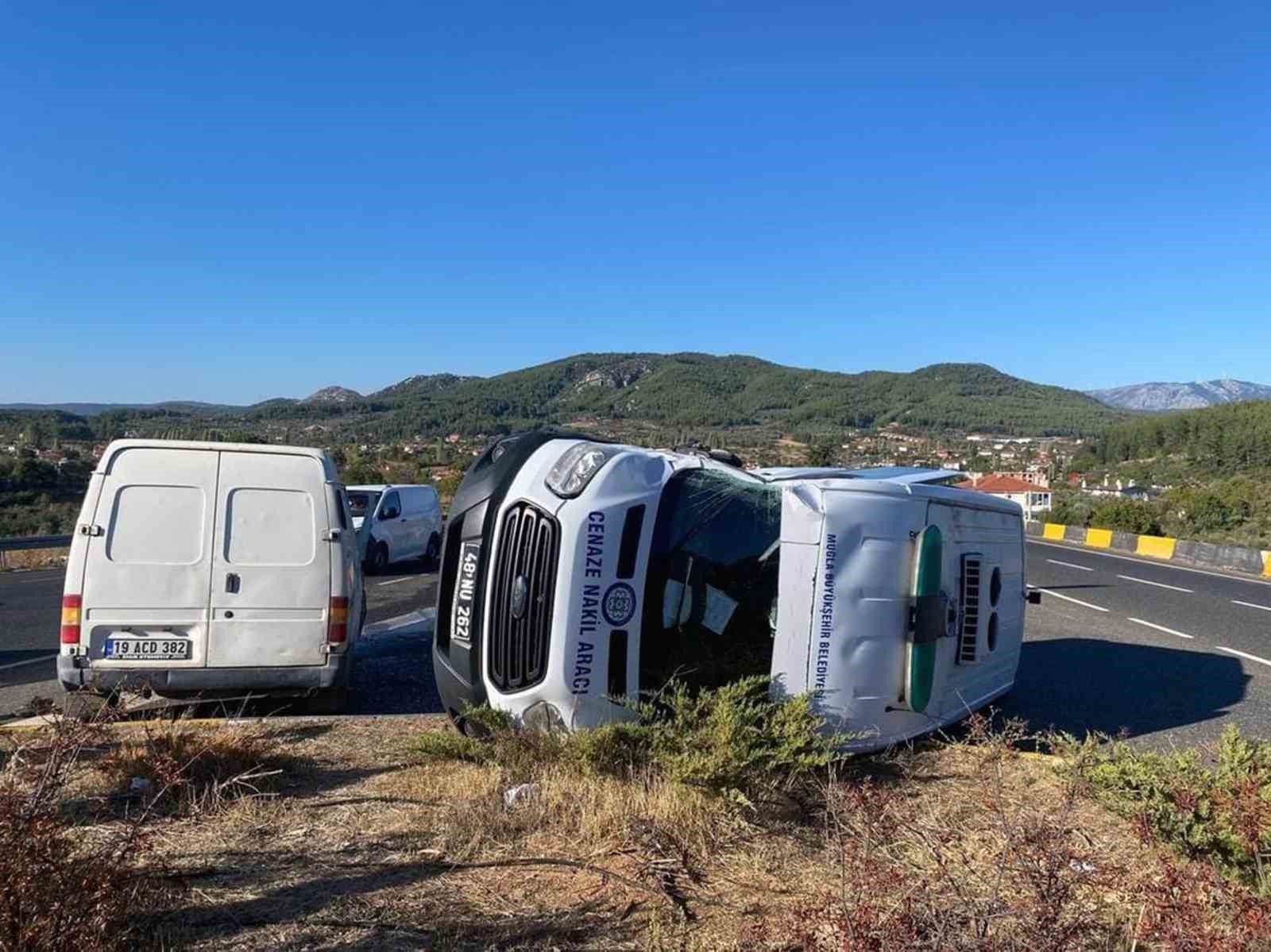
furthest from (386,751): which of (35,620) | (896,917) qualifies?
(35,620)

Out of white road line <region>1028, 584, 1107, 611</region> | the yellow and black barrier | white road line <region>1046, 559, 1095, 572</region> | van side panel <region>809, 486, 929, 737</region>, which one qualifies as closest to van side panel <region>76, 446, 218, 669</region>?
van side panel <region>809, 486, 929, 737</region>

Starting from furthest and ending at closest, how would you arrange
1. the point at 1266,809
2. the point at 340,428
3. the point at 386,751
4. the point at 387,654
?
1. the point at 340,428
2. the point at 387,654
3. the point at 386,751
4. the point at 1266,809

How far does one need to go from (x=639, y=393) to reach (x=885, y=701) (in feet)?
277

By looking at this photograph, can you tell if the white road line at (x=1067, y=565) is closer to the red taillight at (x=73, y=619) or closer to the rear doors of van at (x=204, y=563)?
the rear doors of van at (x=204, y=563)

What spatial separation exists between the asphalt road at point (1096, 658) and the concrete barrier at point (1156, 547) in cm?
1066

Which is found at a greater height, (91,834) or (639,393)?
(639,393)

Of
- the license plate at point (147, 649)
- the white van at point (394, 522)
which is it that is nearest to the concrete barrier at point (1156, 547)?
the white van at point (394, 522)

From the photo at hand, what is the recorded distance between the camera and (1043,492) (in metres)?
53.6

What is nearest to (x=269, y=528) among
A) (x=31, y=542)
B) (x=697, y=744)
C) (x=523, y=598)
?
(x=523, y=598)

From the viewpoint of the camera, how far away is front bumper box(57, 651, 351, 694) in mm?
6574

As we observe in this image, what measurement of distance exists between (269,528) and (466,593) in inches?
86.7

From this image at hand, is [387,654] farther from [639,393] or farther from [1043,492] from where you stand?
[639,393]

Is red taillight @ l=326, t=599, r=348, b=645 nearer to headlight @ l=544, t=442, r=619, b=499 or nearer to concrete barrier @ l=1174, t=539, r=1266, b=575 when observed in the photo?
headlight @ l=544, t=442, r=619, b=499

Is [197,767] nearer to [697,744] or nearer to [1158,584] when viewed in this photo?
[697,744]
